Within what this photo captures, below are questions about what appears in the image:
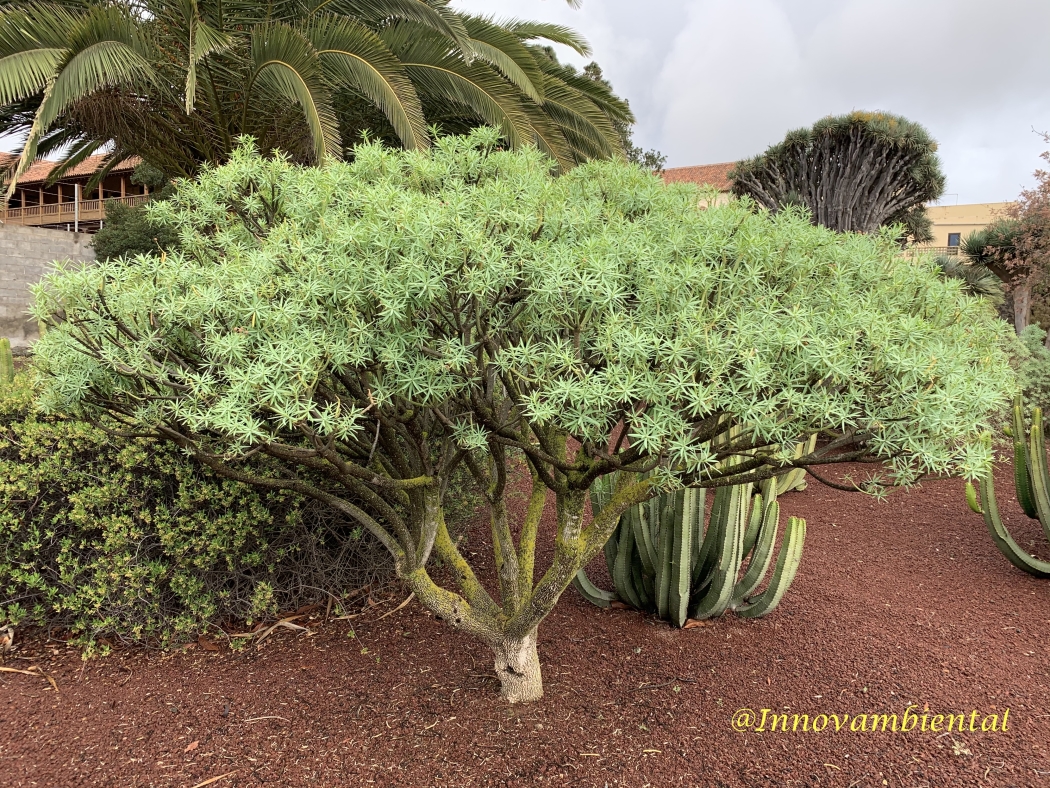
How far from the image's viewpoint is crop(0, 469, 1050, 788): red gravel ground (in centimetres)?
249

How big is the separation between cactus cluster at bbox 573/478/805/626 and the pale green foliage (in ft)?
5.16

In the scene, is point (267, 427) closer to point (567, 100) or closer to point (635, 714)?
point (635, 714)

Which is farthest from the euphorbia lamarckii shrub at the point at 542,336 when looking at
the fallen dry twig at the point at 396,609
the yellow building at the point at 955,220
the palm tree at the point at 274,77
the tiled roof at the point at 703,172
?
the yellow building at the point at 955,220

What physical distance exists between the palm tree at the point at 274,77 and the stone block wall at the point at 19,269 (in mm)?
6166

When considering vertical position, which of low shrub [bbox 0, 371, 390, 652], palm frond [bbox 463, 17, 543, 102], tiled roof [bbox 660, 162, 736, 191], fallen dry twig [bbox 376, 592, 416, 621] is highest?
tiled roof [bbox 660, 162, 736, 191]

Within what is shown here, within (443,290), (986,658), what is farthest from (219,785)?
(986,658)

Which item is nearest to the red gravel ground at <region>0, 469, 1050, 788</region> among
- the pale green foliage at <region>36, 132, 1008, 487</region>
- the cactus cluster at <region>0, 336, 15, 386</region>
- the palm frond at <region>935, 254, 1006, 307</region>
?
the pale green foliage at <region>36, 132, 1008, 487</region>

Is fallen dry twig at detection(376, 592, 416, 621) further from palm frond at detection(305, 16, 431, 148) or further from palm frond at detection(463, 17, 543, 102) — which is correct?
palm frond at detection(463, 17, 543, 102)

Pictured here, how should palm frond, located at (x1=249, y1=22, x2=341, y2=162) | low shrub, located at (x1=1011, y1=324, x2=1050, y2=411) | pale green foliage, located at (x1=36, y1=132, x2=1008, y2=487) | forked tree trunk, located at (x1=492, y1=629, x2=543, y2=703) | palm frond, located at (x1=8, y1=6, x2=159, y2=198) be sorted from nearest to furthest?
pale green foliage, located at (x1=36, y1=132, x2=1008, y2=487) → forked tree trunk, located at (x1=492, y1=629, x2=543, y2=703) → palm frond, located at (x1=8, y1=6, x2=159, y2=198) → palm frond, located at (x1=249, y1=22, x2=341, y2=162) → low shrub, located at (x1=1011, y1=324, x2=1050, y2=411)

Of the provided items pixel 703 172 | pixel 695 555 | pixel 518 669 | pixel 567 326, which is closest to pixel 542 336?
pixel 567 326

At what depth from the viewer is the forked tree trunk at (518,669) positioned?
2.85m

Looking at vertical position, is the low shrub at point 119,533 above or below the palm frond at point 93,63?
below

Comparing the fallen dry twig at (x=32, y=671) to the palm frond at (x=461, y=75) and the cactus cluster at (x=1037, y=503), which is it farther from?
the palm frond at (x=461, y=75)

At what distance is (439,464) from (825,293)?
1571mm
